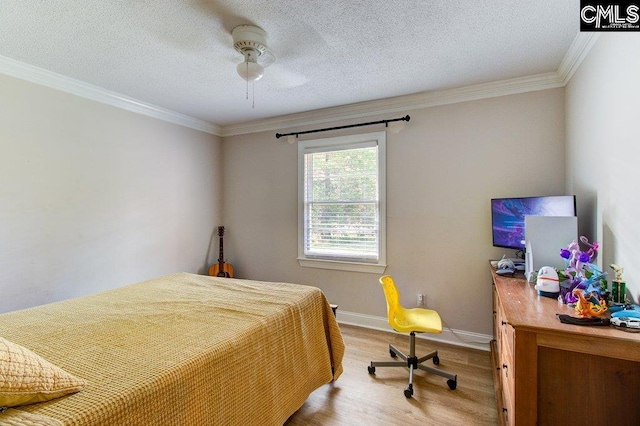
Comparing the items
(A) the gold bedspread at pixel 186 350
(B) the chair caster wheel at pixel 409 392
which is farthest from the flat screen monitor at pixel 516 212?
(A) the gold bedspread at pixel 186 350

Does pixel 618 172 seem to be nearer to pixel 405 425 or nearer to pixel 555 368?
pixel 555 368

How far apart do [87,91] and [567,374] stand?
4.21m

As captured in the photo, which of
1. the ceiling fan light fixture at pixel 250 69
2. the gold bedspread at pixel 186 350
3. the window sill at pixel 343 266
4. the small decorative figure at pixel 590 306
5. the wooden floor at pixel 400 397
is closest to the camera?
the gold bedspread at pixel 186 350

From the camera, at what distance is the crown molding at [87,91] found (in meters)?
2.45

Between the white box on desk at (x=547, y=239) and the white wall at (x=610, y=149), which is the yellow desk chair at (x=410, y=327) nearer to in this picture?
the white box on desk at (x=547, y=239)

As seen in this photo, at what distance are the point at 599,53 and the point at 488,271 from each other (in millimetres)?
1915

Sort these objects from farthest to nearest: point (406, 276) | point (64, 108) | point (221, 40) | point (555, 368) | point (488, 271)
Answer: point (406, 276) → point (488, 271) → point (64, 108) → point (221, 40) → point (555, 368)

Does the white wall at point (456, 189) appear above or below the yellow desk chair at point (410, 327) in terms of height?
above

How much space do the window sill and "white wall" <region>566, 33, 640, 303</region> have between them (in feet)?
6.13

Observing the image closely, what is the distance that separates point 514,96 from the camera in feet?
9.27

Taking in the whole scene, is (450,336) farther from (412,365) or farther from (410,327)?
(410,327)

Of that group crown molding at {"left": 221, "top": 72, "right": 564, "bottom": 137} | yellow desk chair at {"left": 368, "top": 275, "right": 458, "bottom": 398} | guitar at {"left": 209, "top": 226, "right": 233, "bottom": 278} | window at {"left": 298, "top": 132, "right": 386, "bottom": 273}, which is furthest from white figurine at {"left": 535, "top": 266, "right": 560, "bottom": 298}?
guitar at {"left": 209, "top": 226, "right": 233, "bottom": 278}

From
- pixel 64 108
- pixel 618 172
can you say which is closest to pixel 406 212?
pixel 618 172

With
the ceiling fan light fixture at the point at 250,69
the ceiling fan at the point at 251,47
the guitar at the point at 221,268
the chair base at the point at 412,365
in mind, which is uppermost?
the ceiling fan at the point at 251,47
